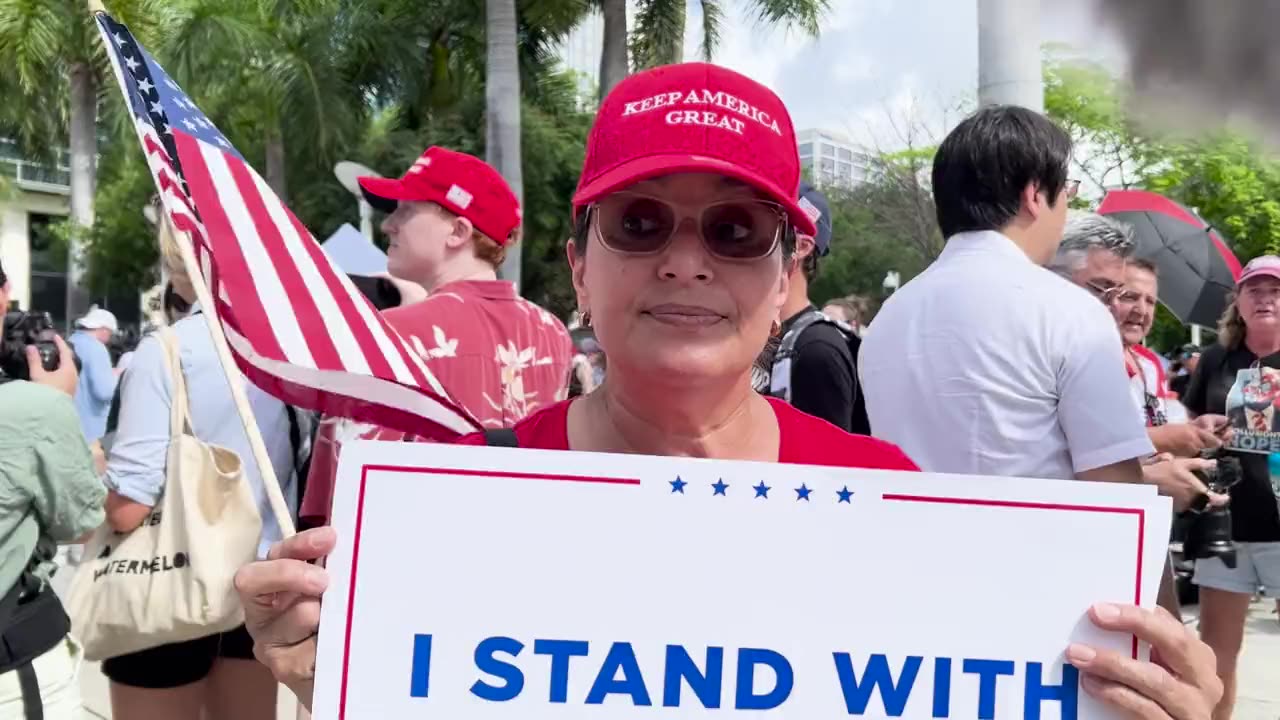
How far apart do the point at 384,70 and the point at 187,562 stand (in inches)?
812

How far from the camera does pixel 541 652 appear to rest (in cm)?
132

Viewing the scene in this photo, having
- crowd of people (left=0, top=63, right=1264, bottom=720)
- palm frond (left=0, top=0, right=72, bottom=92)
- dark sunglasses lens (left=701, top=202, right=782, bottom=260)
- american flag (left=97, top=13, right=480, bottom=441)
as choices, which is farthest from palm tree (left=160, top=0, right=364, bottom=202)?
dark sunglasses lens (left=701, top=202, right=782, bottom=260)

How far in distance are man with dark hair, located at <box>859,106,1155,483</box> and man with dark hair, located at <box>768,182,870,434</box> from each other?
0.20 metres

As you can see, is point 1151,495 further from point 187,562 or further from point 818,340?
point 187,562

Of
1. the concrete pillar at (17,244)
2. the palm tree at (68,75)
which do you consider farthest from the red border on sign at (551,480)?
the concrete pillar at (17,244)

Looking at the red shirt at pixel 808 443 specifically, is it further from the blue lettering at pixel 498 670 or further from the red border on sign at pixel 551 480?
the blue lettering at pixel 498 670

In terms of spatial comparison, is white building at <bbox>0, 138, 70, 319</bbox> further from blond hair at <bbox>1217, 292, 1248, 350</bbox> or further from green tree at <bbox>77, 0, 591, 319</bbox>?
blond hair at <bbox>1217, 292, 1248, 350</bbox>

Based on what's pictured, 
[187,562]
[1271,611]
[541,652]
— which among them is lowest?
[1271,611]

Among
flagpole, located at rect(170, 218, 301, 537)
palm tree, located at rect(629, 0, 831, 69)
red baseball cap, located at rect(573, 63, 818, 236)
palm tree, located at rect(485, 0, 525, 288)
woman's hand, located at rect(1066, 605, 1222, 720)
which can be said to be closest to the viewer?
woman's hand, located at rect(1066, 605, 1222, 720)

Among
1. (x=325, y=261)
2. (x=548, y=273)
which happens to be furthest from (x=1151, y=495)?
(x=548, y=273)

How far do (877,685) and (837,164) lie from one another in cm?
3173

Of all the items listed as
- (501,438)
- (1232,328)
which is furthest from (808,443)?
(1232,328)

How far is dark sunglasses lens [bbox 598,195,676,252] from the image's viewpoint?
54.8 inches

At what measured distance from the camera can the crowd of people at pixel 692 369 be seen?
1370 millimetres
